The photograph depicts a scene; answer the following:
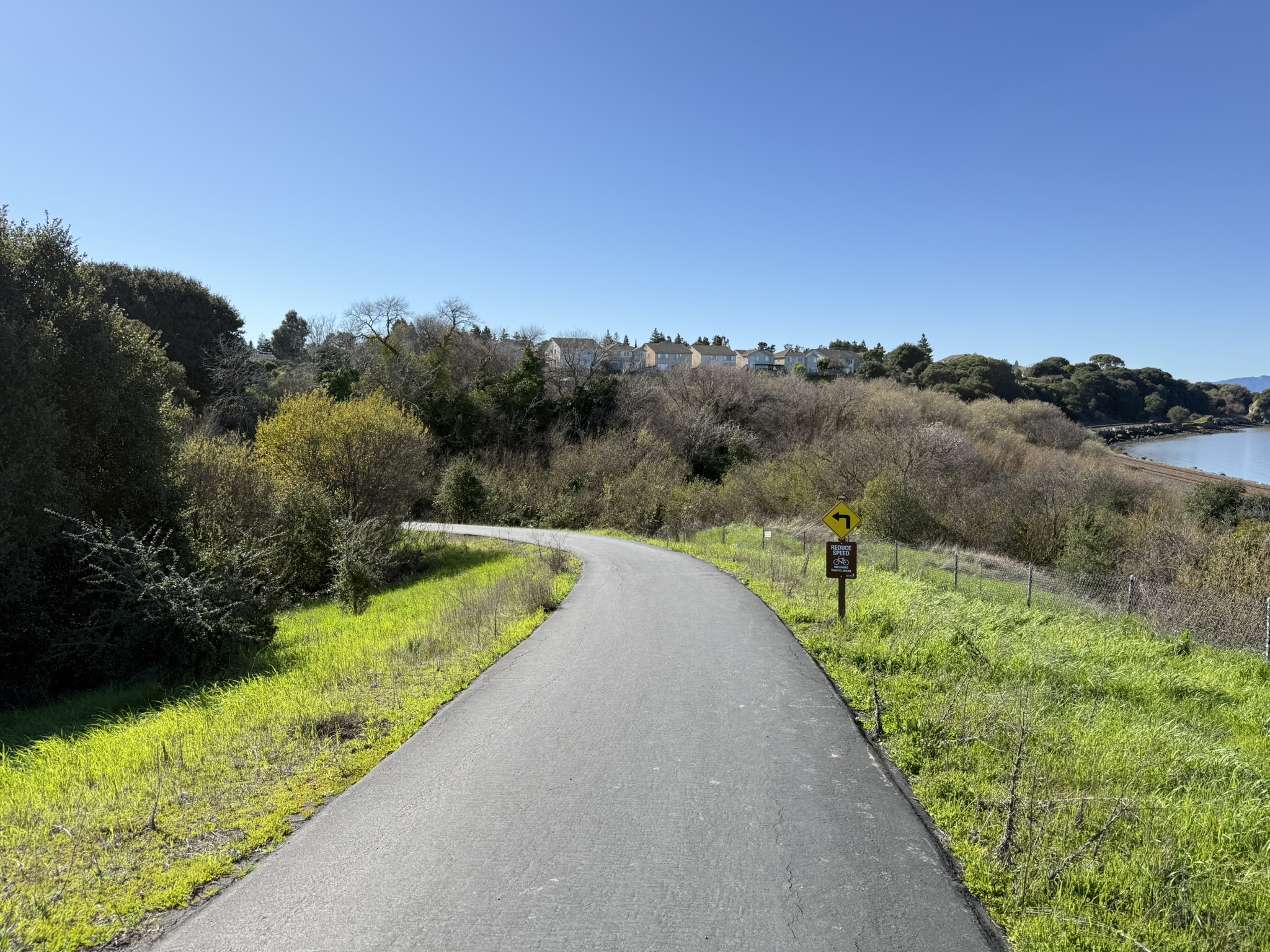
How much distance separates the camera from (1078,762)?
588 centimetres

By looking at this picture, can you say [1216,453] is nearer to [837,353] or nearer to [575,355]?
[837,353]

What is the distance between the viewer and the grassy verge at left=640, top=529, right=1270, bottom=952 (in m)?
4.00

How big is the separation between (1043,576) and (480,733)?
58.8 feet

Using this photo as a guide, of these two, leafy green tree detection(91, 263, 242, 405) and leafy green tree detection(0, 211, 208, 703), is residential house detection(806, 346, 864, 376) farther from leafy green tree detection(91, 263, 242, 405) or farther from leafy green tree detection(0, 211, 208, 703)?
leafy green tree detection(0, 211, 208, 703)

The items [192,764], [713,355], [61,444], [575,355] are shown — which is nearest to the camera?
[192,764]

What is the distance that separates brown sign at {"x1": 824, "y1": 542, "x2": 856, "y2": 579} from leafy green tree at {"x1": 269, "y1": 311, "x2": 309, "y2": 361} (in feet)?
227

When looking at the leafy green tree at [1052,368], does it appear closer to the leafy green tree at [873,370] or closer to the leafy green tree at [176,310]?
the leafy green tree at [873,370]

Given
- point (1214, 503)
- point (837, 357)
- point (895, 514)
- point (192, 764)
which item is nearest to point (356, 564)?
point (192, 764)

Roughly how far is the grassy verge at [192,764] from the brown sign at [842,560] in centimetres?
546

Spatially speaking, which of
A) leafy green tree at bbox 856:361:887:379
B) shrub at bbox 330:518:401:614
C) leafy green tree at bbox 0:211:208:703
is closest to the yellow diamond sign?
shrub at bbox 330:518:401:614

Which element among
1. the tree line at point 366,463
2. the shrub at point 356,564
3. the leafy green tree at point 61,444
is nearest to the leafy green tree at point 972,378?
the tree line at point 366,463

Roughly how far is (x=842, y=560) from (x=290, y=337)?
245 feet

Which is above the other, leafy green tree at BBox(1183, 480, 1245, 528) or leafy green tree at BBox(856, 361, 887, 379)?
leafy green tree at BBox(856, 361, 887, 379)

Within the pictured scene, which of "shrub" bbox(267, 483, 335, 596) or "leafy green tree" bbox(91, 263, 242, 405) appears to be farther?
"leafy green tree" bbox(91, 263, 242, 405)
